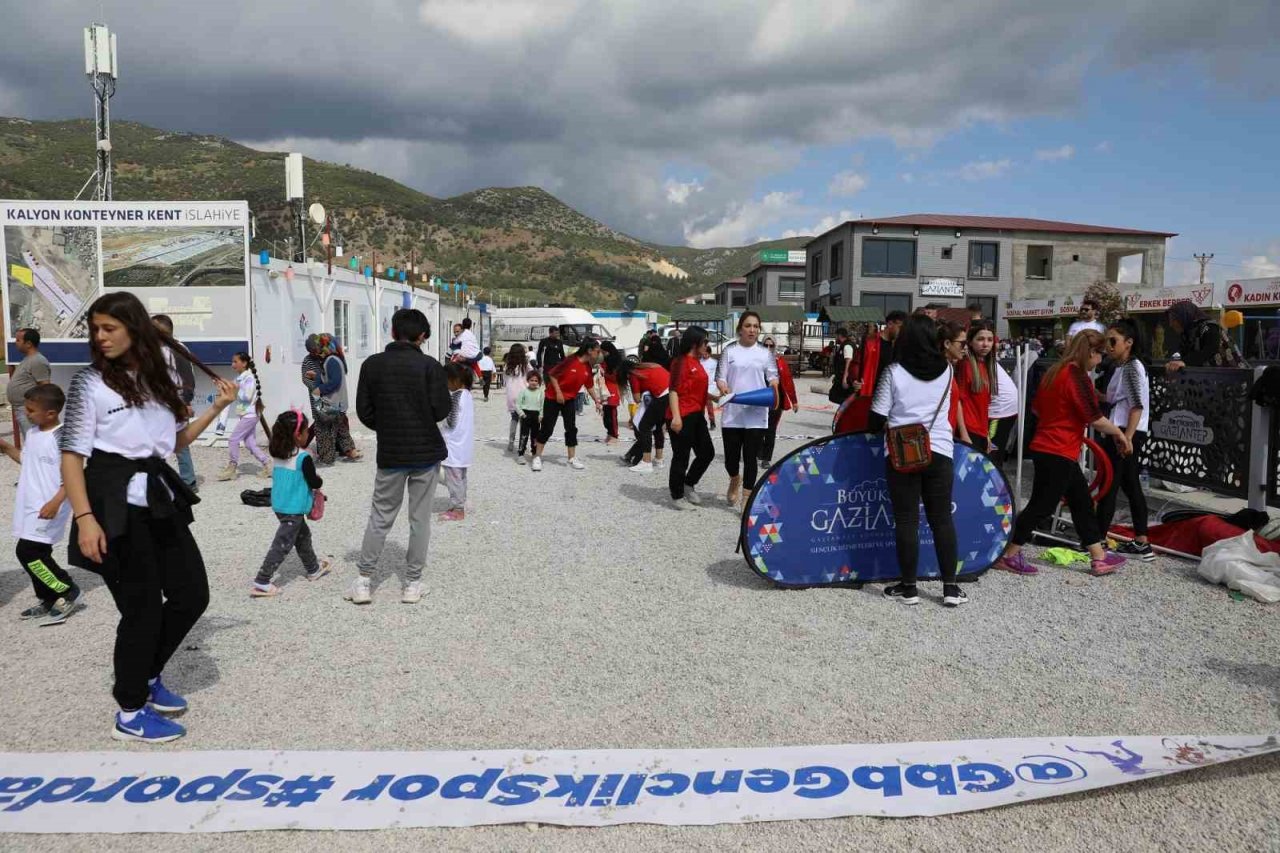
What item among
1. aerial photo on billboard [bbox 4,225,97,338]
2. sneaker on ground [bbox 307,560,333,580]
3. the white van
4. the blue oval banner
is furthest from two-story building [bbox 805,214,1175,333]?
sneaker on ground [bbox 307,560,333,580]

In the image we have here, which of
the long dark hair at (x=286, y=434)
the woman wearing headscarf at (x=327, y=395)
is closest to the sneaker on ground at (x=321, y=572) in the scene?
the long dark hair at (x=286, y=434)

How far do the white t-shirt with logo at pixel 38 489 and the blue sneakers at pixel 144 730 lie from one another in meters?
1.95

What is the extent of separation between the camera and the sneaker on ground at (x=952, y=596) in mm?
5328

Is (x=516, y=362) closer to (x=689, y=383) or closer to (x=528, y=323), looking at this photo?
(x=689, y=383)

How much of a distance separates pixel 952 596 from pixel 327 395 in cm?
810

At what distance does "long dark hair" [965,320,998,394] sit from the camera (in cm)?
620

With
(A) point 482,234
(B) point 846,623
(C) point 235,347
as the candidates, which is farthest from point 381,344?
(A) point 482,234

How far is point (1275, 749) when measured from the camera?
3279mm

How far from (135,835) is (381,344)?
17.2 m

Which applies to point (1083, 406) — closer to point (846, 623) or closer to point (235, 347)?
point (846, 623)

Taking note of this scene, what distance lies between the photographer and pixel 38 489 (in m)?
4.94

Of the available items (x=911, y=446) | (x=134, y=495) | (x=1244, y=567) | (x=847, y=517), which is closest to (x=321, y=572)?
(x=134, y=495)

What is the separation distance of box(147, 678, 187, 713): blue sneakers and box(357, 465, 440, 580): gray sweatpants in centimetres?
164

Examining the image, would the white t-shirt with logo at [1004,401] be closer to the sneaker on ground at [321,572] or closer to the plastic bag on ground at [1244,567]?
the plastic bag on ground at [1244,567]
